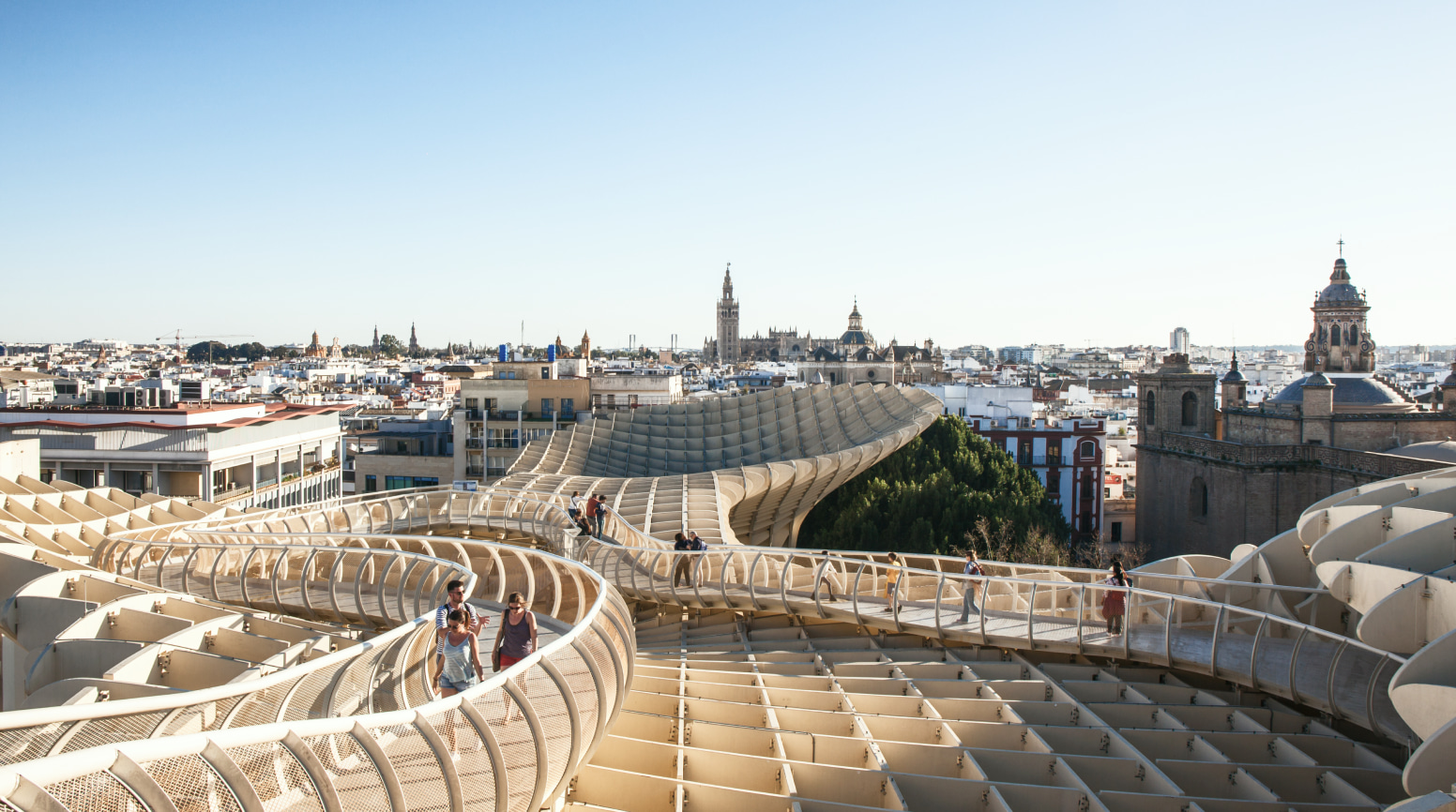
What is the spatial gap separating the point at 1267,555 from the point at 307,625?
10.6 meters

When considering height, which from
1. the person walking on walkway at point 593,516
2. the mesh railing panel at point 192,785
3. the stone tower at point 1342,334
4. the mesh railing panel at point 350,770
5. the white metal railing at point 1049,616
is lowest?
the white metal railing at point 1049,616

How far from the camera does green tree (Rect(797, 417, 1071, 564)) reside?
1146 inches

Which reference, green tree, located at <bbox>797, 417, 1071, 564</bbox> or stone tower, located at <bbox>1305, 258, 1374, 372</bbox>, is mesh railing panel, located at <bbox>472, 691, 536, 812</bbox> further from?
stone tower, located at <bbox>1305, 258, 1374, 372</bbox>

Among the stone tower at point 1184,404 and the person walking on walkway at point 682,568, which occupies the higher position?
the stone tower at point 1184,404

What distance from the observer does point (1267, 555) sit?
11422 millimetres

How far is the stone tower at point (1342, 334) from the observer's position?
58.5 metres

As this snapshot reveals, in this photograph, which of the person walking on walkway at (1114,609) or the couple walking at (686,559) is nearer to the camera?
the person walking on walkway at (1114,609)

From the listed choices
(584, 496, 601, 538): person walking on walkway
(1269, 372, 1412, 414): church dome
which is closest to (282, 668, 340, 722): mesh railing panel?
(584, 496, 601, 538): person walking on walkway

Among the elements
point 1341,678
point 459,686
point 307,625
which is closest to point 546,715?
point 459,686

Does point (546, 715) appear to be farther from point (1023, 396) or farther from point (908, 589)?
point (1023, 396)

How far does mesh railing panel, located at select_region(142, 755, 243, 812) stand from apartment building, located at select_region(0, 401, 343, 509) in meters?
28.6

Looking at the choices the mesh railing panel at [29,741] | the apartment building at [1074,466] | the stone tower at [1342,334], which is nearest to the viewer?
the mesh railing panel at [29,741]

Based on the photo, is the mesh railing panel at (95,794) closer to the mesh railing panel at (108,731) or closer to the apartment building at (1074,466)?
the mesh railing panel at (108,731)

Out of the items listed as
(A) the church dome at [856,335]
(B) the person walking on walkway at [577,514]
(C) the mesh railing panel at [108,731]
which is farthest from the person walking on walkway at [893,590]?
(A) the church dome at [856,335]
